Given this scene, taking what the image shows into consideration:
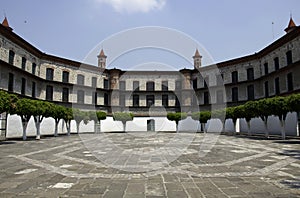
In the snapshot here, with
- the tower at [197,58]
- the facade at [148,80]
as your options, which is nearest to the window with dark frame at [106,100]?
the facade at [148,80]

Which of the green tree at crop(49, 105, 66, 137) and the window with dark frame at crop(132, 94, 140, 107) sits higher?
the window with dark frame at crop(132, 94, 140, 107)

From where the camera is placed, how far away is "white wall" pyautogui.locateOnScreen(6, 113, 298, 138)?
21.8 m

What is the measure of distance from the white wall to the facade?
3242 millimetres

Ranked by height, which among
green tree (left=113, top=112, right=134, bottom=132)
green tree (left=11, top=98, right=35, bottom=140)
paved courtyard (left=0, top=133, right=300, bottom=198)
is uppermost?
green tree (left=11, top=98, right=35, bottom=140)

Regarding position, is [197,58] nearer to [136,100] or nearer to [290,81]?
[136,100]

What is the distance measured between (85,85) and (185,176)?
32.6 m

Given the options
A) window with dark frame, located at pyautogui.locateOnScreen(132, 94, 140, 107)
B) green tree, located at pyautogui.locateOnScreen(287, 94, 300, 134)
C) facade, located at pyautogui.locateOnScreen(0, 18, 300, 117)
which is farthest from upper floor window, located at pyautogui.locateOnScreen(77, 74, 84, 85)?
green tree, located at pyautogui.locateOnScreen(287, 94, 300, 134)

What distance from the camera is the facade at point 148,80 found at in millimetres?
25344

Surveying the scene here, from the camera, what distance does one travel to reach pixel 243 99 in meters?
33.8

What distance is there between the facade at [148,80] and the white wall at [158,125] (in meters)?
3.24

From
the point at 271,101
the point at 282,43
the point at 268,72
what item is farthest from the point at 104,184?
the point at 268,72

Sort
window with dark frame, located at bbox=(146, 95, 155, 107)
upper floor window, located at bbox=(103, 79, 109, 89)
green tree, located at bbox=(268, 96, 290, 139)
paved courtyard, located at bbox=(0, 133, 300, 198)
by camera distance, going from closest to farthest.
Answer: paved courtyard, located at bbox=(0, 133, 300, 198)
green tree, located at bbox=(268, 96, 290, 139)
upper floor window, located at bbox=(103, 79, 109, 89)
window with dark frame, located at bbox=(146, 95, 155, 107)

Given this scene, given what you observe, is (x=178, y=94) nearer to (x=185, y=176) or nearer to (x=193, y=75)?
(x=193, y=75)

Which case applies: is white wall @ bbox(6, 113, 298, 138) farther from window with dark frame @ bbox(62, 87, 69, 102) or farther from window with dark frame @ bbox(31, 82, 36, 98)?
window with dark frame @ bbox(62, 87, 69, 102)
